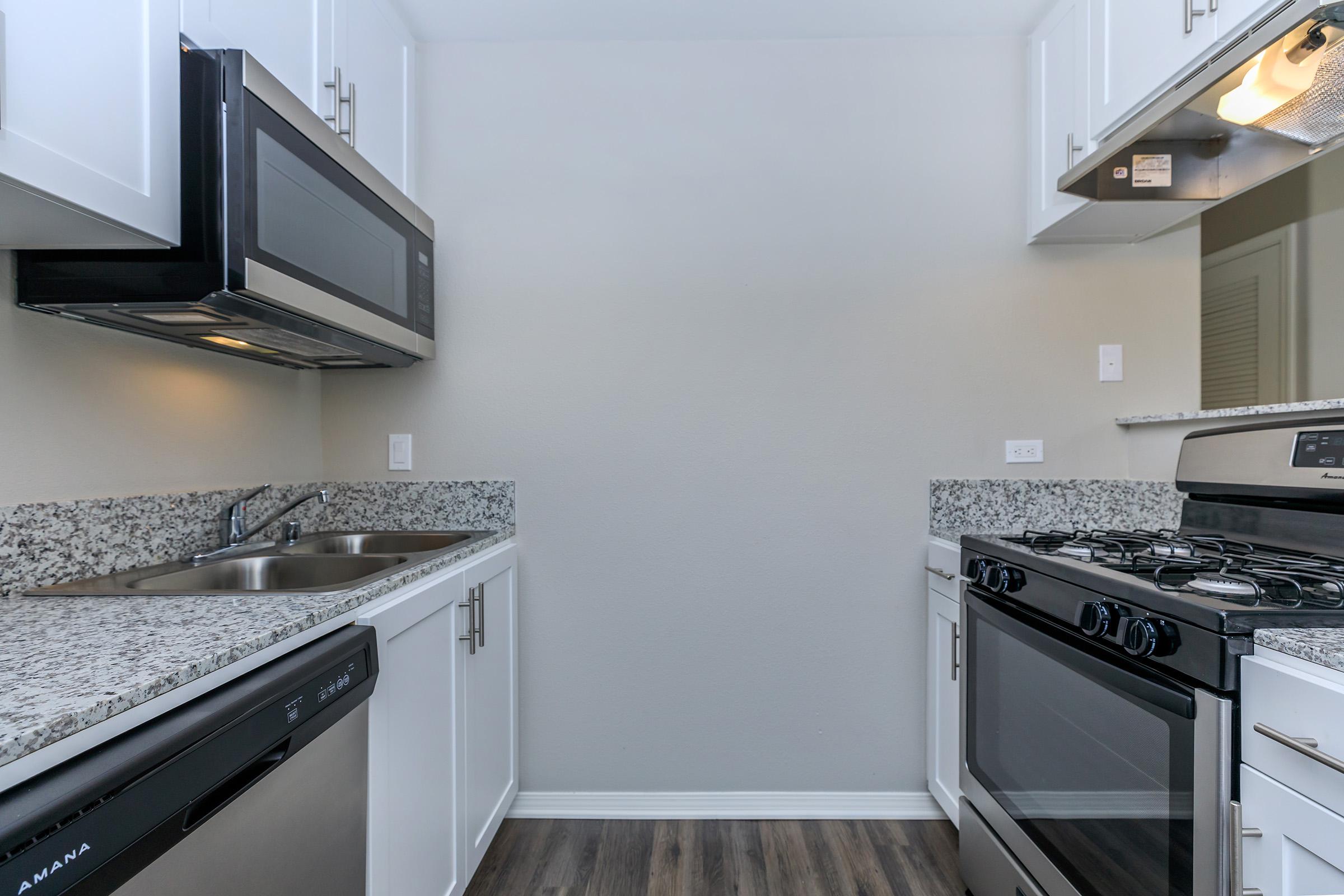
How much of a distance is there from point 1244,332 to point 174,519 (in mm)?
3451

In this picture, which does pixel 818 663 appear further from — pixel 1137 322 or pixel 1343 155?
pixel 1343 155

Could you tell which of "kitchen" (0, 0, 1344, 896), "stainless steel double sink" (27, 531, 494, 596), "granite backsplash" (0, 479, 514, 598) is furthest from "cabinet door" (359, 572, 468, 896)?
"granite backsplash" (0, 479, 514, 598)

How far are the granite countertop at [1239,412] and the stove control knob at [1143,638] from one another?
0.79 m

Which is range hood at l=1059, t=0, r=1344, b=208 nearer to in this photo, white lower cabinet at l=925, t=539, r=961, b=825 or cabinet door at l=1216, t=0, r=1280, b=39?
cabinet door at l=1216, t=0, r=1280, b=39

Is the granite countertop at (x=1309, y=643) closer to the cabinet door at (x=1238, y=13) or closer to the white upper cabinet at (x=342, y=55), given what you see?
the cabinet door at (x=1238, y=13)

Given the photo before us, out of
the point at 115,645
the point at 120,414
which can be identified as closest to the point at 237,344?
the point at 120,414

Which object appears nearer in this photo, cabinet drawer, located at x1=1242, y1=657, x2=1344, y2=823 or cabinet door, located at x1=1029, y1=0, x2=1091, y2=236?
cabinet drawer, located at x1=1242, y1=657, x2=1344, y2=823

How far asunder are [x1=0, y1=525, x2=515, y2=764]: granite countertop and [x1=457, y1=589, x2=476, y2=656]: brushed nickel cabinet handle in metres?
0.38

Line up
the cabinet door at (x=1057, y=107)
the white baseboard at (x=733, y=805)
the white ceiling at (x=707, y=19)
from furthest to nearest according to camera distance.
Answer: the white baseboard at (x=733, y=805)
the white ceiling at (x=707, y=19)
the cabinet door at (x=1057, y=107)

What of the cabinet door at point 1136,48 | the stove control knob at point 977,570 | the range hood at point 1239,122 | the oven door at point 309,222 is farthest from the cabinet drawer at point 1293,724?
the oven door at point 309,222

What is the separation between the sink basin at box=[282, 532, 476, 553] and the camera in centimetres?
196

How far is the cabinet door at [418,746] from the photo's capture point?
116 cm

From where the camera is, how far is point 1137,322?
2.09m

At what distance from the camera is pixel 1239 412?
1605 mm
